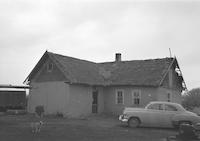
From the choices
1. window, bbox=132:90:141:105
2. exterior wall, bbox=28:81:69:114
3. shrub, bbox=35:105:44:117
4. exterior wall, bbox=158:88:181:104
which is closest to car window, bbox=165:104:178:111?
exterior wall, bbox=158:88:181:104

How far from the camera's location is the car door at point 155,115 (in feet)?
62.7

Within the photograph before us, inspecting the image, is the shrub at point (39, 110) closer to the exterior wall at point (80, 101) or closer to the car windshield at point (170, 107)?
the exterior wall at point (80, 101)

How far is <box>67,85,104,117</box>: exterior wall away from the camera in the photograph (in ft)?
87.4

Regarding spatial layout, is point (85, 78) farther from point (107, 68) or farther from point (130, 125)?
point (130, 125)

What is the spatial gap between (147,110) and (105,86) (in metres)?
11.3

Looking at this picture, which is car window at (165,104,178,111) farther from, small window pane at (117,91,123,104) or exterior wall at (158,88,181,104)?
small window pane at (117,91,123,104)

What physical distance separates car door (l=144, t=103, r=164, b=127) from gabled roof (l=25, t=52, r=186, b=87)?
26.9 feet

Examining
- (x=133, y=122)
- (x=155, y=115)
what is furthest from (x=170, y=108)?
(x=133, y=122)

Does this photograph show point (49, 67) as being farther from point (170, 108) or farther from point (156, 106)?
point (170, 108)

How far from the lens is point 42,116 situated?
2703cm

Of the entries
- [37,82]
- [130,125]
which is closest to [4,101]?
[37,82]

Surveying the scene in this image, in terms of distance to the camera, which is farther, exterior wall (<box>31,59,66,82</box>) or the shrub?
exterior wall (<box>31,59,66,82</box>)

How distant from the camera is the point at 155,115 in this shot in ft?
63.0

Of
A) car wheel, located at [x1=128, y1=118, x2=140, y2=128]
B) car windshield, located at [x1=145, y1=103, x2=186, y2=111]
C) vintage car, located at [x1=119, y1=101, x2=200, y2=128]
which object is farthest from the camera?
car wheel, located at [x1=128, y1=118, x2=140, y2=128]
